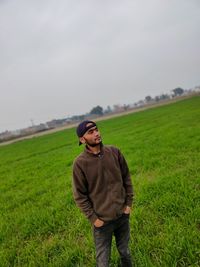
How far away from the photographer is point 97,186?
2.48 m

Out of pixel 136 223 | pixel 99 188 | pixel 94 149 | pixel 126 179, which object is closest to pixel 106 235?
pixel 99 188

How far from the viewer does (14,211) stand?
6105 millimetres

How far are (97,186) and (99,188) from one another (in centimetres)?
3

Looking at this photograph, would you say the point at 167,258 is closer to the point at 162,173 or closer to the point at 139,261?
the point at 139,261

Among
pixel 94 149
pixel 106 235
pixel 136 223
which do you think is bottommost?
pixel 136 223

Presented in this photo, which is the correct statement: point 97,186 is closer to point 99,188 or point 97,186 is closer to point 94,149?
point 99,188

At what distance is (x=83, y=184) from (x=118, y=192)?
0.35 metres

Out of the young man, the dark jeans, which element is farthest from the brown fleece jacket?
the dark jeans

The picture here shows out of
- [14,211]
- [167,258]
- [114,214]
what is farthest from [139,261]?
[14,211]

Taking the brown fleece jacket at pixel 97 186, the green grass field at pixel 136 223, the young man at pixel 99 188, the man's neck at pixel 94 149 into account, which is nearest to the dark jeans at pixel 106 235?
the young man at pixel 99 188

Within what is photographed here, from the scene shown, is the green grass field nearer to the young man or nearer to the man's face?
the young man

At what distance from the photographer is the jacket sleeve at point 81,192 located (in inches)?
97.3

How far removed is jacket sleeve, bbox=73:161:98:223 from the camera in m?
2.47

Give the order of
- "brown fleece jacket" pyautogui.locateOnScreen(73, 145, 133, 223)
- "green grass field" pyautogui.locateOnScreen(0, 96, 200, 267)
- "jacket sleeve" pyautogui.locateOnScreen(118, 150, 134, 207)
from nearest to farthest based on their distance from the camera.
Result: "brown fleece jacket" pyautogui.locateOnScreen(73, 145, 133, 223), "jacket sleeve" pyautogui.locateOnScreen(118, 150, 134, 207), "green grass field" pyautogui.locateOnScreen(0, 96, 200, 267)
